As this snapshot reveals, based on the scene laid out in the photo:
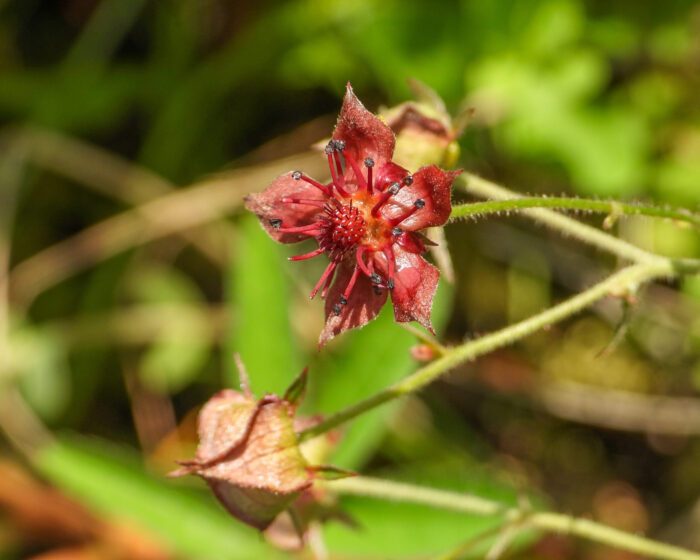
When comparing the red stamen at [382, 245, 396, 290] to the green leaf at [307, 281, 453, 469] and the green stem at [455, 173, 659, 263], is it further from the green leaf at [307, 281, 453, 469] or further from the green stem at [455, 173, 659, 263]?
the green leaf at [307, 281, 453, 469]

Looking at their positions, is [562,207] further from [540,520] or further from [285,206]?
[540,520]

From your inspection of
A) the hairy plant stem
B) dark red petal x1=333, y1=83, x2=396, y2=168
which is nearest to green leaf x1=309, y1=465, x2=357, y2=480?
the hairy plant stem

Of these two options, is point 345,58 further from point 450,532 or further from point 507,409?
point 450,532

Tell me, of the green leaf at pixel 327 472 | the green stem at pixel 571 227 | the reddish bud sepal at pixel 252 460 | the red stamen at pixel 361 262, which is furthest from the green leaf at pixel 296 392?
the green stem at pixel 571 227

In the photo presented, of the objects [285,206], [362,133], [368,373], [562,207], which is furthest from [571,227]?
[368,373]

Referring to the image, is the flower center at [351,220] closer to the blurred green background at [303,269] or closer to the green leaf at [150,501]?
the blurred green background at [303,269]
